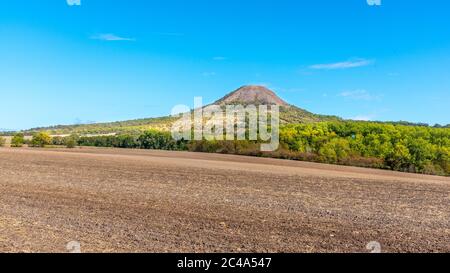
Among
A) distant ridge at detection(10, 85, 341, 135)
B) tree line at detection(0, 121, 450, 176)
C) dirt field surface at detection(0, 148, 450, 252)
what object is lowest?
dirt field surface at detection(0, 148, 450, 252)

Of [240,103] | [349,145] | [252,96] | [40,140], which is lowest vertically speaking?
[349,145]

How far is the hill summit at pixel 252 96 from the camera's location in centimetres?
16375

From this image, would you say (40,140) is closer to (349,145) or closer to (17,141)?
(17,141)

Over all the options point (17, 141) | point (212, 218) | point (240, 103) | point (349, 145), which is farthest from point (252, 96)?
point (212, 218)

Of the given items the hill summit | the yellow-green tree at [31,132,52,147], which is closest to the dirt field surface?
the yellow-green tree at [31,132,52,147]

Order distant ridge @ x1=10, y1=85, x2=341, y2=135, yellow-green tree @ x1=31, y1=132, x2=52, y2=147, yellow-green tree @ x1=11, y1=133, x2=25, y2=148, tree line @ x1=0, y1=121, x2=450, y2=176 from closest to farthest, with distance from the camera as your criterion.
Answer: tree line @ x1=0, y1=121, x2=450, y2=176 < yellow-green tree @ x1=11, y1=133, x2=25, y2=148 < yellow-green tree @ x1=31, y1=132, x2=52, y2=147 < distant ridge @ x1=10, y1=85, x2=341, y2=135

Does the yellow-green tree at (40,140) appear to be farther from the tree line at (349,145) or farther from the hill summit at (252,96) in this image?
the hill summit at (252,96)

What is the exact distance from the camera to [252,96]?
172 metres

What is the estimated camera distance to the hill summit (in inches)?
6447

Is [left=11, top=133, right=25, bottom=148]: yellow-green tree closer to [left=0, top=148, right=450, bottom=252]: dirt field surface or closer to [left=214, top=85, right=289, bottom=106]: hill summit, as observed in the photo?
[left=0, top=148, right=450, bottom=252]: dirt field surface

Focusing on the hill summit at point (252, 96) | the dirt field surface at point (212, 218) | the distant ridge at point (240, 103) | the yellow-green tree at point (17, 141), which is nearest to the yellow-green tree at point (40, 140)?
the yellow-green tree at point (17, 141)

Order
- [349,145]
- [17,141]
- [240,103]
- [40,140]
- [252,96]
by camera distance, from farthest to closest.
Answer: [252,96]
[240,103]
[40,140]
[17,141]
[349,145]

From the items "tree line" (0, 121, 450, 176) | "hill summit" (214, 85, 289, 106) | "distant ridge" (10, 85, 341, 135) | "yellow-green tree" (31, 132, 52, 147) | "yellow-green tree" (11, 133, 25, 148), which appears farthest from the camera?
"hill summit" (214, 85, 289, 106)

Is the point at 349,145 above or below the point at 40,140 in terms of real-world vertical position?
below
